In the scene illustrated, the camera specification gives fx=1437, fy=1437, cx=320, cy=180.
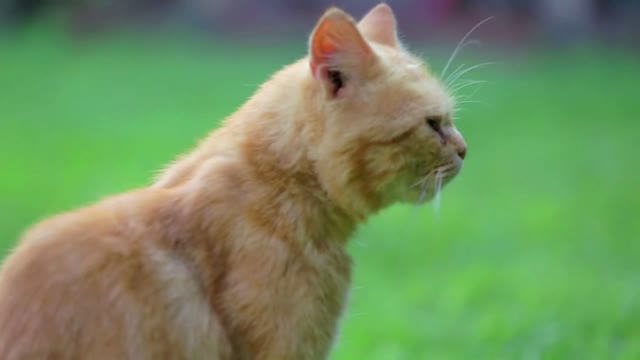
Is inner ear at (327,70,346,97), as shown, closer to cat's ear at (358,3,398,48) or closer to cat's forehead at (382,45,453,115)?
cat's forehead at (382,45,453,115)

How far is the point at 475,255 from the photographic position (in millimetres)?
7945

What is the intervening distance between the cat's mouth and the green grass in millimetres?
409

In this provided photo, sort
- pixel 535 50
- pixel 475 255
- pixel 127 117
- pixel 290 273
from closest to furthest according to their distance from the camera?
1. pixel 290 273
2. pixel 475 255
3. pixel 127 117
4. pixel 535 50

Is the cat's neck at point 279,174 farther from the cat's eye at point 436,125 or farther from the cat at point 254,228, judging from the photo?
the cat's eye at point 436,125

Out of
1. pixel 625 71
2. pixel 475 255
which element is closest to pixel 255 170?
pixel 475 255

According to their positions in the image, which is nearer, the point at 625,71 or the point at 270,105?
the point at 270,105

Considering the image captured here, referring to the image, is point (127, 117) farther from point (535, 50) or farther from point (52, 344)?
point (52, 344)

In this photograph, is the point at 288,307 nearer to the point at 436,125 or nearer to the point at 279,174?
the point at 279,174

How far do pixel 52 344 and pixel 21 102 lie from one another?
11251 mm

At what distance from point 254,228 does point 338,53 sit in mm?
530

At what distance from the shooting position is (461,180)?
10.4 metres

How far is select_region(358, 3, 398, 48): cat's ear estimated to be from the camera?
4.42 metres

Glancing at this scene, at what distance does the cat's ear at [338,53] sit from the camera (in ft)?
12.6

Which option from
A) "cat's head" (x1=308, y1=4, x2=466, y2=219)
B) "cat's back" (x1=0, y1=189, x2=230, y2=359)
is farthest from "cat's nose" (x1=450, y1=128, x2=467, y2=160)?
"cat's back" (x1=0, y1=189, x2=230, y2=359)
